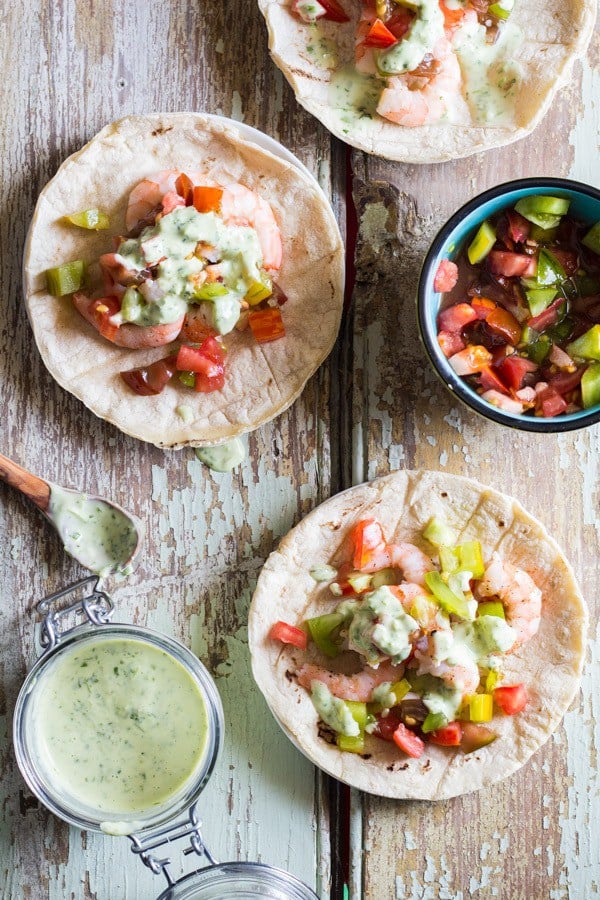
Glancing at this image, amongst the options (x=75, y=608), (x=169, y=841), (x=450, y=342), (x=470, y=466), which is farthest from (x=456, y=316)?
(x=169, y=841)

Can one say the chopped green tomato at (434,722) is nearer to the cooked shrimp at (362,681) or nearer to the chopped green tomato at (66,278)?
the cooked shrimp at (362,681)

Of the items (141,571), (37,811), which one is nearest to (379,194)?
(141,571)

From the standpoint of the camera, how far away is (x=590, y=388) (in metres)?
2.56

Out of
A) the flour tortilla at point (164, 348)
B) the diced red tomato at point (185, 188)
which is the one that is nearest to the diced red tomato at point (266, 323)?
the flour tortilla at point (164, 348)

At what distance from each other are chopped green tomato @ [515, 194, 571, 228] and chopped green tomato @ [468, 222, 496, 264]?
0.31 ft

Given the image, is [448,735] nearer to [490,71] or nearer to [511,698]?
[511,698]

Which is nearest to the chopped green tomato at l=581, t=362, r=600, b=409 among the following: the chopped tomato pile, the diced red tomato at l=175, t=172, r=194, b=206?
the chopped tomato pile

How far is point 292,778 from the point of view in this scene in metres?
2.83

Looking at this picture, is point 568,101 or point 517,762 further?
point 568,101

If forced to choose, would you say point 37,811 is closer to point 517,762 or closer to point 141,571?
point 141,571

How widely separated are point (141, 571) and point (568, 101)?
1916 mm

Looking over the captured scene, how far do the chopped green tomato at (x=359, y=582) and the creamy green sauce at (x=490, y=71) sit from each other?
1342 mm

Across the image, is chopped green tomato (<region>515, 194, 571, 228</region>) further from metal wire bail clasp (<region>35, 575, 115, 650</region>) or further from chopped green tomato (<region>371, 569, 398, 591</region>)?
metal wire bail clasp (<region>35, 575, 115, 650</region>)

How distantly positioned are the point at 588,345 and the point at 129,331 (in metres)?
1.25
